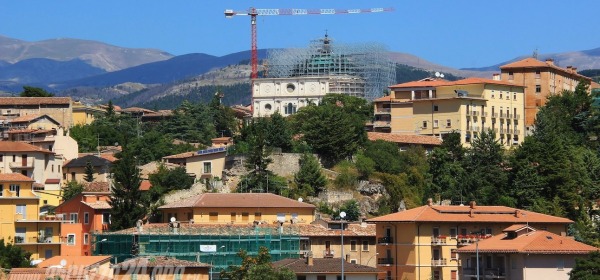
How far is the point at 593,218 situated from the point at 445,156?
12.4m

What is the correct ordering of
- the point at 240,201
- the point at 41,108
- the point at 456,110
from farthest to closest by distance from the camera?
the point at 41,108
the point at 456,110
the point at 240,201

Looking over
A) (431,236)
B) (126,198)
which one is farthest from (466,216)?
(126,198)

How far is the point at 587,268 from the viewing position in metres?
66.8

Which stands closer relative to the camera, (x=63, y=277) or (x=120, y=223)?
(x=63, y=277)

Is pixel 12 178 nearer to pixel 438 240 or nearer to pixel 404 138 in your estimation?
pixel 438 240

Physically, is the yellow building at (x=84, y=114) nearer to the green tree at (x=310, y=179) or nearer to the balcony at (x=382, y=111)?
the balcony at (x=382, y=111)

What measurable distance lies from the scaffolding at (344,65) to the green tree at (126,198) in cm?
6183

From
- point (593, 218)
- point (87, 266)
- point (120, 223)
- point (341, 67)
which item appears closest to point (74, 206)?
point (120, 223)

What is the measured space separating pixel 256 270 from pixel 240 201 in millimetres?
21617

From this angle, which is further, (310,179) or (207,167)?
(207,167)

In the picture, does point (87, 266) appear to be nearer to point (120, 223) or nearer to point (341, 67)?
point (120, 223)

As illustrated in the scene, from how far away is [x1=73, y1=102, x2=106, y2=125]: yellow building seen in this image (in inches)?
5605

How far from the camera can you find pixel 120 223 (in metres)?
89.6

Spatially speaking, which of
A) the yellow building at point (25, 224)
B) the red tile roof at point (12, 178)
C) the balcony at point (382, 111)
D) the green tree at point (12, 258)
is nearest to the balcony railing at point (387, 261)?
the green tree at point (12, 258)
